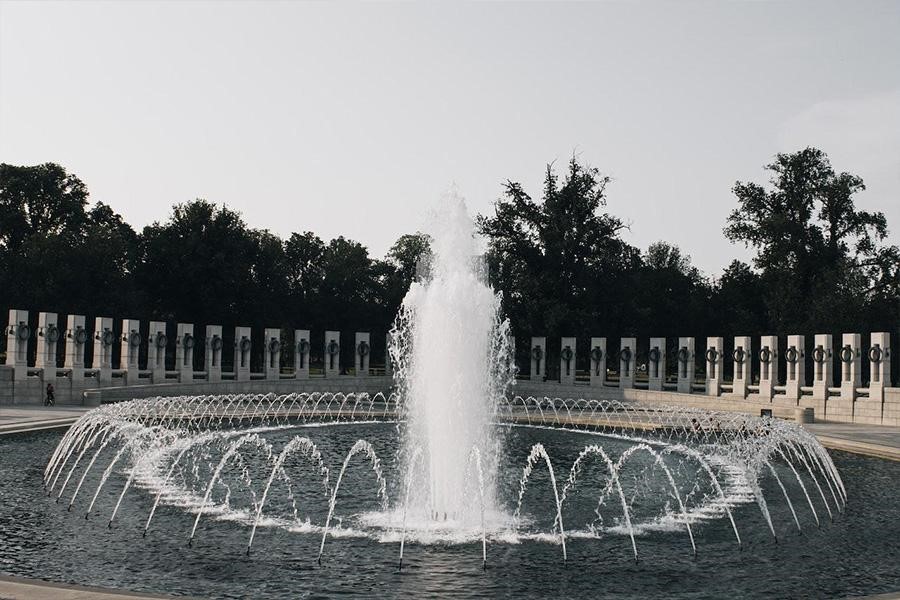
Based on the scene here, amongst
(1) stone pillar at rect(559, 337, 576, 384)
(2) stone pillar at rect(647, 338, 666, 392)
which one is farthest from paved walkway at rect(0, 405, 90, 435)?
(2) stone pillar at rect(647, 338, 666, 392)

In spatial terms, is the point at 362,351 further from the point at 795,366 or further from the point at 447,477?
the point at 447,477

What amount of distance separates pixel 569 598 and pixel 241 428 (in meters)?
25.8

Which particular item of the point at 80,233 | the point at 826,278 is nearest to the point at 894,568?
the point at 826,278

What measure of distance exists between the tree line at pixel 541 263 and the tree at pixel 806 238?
12 centimetres

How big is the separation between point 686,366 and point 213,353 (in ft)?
97.8

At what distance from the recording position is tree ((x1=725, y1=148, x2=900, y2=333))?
68.0 meters

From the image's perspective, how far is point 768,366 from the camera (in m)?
47.0

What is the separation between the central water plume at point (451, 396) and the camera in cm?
1952

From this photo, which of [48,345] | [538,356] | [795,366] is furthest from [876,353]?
[48,345]

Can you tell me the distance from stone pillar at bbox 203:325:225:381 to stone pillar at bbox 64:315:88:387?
8.10 m

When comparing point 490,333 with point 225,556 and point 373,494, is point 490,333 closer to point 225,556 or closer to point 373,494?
point 373,494

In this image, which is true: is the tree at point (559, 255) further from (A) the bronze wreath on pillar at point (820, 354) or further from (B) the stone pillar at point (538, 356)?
(A) the bronze wreath on pillar at point (820, 354)

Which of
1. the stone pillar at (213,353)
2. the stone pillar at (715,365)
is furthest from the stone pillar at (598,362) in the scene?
the stone pillar at (213,353)

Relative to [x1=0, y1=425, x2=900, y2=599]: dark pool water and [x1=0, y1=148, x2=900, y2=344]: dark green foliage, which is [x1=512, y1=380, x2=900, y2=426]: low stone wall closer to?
[x1=0, y1=148, x2=900, y2=344]: dark green foliage
